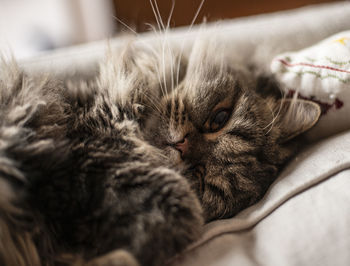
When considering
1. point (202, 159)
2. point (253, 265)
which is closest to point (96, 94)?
point (202, 159)

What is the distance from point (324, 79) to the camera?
3.05 ft

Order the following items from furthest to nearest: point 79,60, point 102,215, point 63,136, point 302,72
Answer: point 79,60
point 302,72
point 63,136
point 102,215

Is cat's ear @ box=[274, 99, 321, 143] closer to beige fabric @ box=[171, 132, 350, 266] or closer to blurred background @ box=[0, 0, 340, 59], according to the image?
beige fabric @ box=[171, 132, 350, 266]

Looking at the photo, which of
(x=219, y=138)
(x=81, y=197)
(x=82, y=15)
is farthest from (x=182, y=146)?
(x=82, y=15)

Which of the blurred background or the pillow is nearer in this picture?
the pillow

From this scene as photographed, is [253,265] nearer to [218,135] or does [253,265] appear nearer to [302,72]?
[218,135]

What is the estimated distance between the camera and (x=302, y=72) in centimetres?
96

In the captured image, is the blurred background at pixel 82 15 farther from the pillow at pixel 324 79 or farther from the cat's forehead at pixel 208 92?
the cat's forehead at pixel 208 92

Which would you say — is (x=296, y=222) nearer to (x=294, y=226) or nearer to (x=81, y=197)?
(x=294, y=226)

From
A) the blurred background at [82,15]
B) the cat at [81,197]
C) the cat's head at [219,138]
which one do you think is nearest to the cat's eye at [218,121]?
the cat's head at [219,138]

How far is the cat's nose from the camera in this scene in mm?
832

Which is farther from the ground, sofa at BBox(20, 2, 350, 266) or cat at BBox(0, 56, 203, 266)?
cat at BBox(0, 56, 203, 266)

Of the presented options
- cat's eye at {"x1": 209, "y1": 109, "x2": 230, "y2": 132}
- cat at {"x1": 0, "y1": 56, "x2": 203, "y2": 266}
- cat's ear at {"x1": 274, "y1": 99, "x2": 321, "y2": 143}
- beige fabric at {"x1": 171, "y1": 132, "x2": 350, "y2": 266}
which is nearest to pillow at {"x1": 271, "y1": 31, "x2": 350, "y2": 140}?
cat's ear at {"x1": 274, "y1": 99, "x2": 321, "y2": 143}

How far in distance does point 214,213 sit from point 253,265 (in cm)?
19
